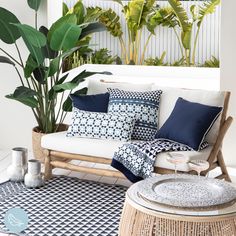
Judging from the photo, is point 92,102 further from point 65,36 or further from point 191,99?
point 191,99

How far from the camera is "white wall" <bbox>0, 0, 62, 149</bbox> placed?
5.29 metres

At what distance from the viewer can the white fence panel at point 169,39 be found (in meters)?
7.93

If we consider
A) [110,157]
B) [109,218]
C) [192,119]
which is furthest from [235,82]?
[109,218]

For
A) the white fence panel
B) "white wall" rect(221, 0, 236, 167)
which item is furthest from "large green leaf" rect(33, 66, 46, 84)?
the white fence panel

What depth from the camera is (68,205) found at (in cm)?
362

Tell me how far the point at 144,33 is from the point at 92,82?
12.7 ft

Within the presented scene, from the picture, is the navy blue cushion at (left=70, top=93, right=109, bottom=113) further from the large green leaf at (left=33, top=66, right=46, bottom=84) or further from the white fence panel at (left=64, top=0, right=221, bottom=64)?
the white fence panel at (left=64, top=0, right=221, bottom=64)

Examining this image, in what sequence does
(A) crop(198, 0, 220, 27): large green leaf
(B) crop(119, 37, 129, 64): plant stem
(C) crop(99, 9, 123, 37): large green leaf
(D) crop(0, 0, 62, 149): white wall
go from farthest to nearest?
(B) crop(119, 37, 129, 64): plant stem < (C) crop(99, 9, 123, 37): large green leaf < (A) crop(198, 0, 220, 27): large green leaf < (D) crop(0, 0, 62, 149): white wall

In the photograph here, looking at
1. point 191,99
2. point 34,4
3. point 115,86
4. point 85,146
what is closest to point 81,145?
point 85,146

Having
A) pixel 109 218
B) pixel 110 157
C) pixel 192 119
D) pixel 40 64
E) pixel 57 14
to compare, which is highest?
pixel 57 14

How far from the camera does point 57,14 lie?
5.43 metres

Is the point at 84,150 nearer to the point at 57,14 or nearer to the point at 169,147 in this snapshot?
the point at 169,147

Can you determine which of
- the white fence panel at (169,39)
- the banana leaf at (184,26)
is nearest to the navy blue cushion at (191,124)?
the banana leaf at (184,26)

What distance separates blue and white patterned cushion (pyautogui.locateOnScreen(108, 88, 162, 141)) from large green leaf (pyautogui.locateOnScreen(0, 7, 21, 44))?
1209 millimetres
